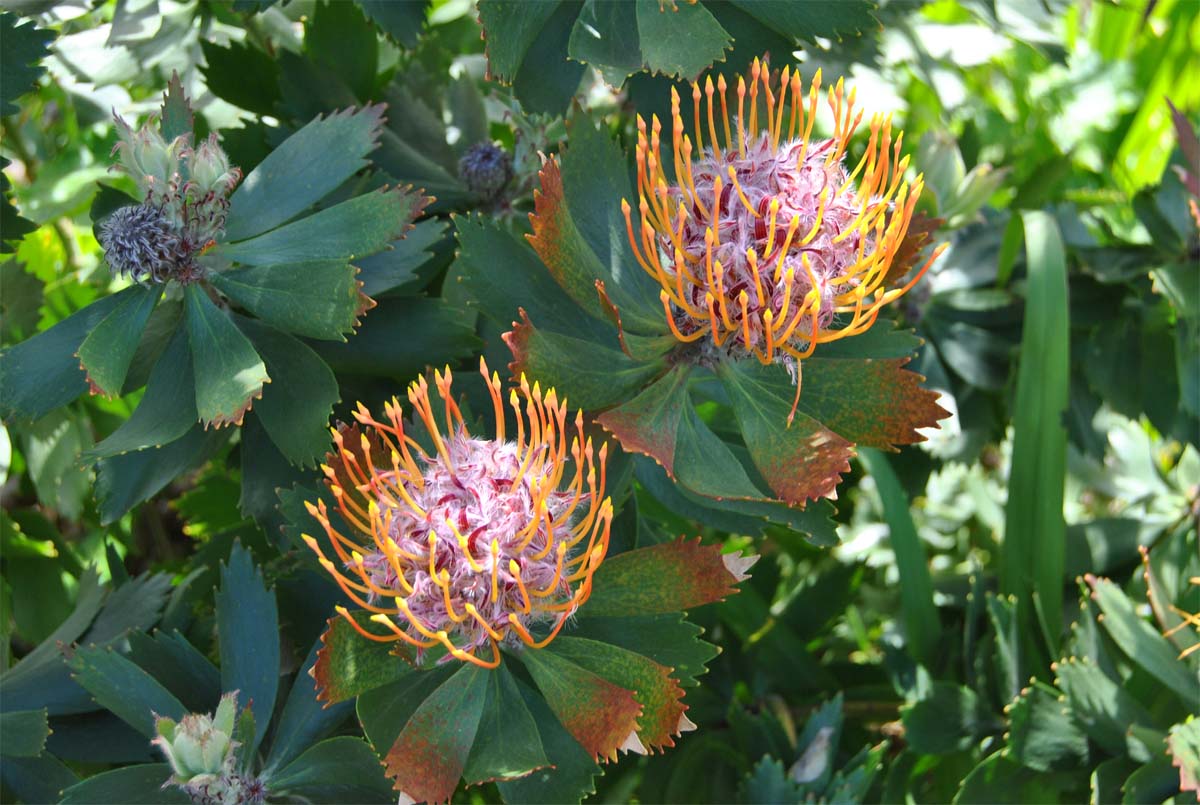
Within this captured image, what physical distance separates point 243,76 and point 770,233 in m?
0.70

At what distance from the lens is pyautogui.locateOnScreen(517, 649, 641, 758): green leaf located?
714 mm

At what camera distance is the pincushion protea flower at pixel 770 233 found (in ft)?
2.50

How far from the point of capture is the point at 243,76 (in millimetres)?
1190

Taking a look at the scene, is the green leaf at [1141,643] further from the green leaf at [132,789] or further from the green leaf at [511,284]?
the green leaf at [132,789]

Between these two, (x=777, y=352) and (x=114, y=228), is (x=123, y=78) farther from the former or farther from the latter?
(x=777, y=352)

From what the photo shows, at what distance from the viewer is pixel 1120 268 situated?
1383 millimetres

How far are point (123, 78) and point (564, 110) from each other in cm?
65

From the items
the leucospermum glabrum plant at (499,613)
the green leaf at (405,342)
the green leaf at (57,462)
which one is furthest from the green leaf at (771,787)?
the green leaf at (57,462)

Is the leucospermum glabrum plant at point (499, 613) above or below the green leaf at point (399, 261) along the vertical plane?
below

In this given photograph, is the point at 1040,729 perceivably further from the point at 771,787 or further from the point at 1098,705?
the point at 771,787

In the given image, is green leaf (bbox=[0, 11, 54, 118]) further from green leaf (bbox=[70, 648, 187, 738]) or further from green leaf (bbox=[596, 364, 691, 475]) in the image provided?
green leaf (bbox=[596, 364, 691, 475])

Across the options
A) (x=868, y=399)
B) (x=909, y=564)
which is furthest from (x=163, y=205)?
(x=909, y=564)

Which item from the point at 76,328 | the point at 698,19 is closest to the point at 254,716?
the point at 76,328

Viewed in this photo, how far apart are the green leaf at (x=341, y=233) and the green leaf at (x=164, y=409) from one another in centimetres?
9
